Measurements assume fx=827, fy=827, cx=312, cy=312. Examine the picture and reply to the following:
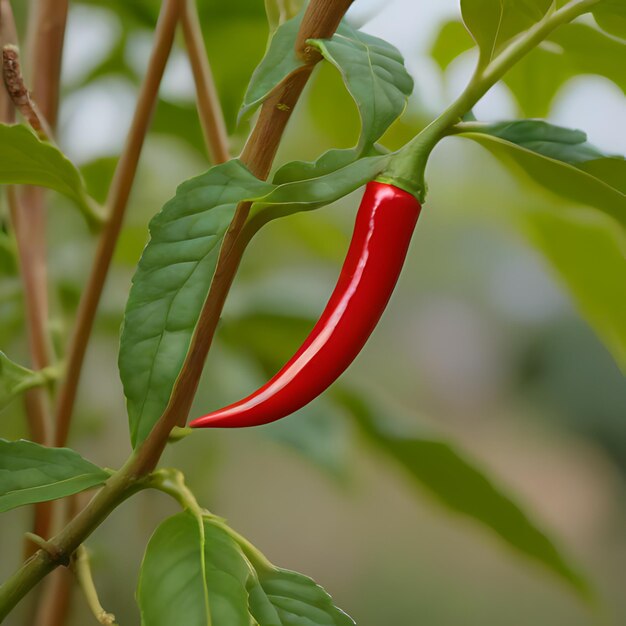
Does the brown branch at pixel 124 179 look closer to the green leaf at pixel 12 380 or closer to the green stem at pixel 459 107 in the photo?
the green leaf at pixel 12 380

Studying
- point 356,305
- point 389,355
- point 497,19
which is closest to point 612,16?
point 497,19

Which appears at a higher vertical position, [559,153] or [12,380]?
[559,153]

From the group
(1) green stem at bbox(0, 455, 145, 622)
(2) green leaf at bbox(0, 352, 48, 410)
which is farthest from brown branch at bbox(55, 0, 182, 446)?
(1) green stem at bbox(0, 455, 145, 622)

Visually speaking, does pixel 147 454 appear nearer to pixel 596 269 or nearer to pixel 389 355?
pixel 596 269

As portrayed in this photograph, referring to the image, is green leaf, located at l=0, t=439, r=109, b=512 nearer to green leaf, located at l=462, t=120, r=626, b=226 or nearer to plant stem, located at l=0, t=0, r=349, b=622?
plant stem, located at l=0, t=0, r=349, b=622

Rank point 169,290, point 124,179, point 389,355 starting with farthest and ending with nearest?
point 389,355
point 124,179
point 169,290

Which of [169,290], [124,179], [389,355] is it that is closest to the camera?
[169,290]

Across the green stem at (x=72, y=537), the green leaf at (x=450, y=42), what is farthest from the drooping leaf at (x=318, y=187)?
the green leaf at (x=450, y=42)

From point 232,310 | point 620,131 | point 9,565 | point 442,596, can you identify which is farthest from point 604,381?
point 232,310
